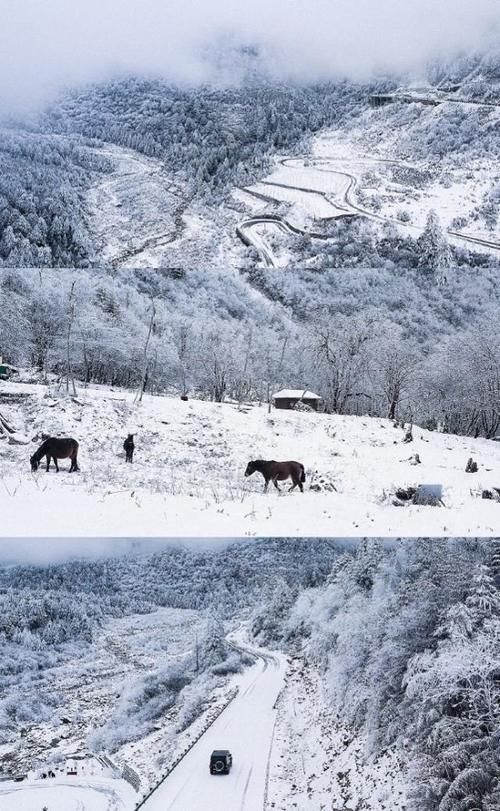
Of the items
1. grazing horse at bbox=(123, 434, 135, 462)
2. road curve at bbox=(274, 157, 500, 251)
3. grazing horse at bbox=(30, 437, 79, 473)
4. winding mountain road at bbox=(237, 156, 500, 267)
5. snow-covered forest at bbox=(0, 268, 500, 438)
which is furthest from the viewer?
road curve at bbox=(274, 157, 500, 251)

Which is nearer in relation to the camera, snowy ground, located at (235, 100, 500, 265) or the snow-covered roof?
the snow-covered roof

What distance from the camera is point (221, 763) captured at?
449 centimetres

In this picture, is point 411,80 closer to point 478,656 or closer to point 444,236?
point 444,236

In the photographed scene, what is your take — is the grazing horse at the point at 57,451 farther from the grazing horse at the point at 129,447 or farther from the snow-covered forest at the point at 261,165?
the snow-covered forest at the point at 261,165

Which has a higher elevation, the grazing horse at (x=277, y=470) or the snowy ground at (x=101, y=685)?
the grazing horse at (x=277, y=470)

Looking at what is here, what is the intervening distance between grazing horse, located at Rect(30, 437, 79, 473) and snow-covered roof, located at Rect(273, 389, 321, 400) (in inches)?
56.1

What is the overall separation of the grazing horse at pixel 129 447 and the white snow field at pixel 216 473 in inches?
1.8

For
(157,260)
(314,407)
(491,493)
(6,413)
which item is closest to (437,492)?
(491,493)

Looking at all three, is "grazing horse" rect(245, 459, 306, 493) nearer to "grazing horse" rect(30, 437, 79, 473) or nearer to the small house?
the small house

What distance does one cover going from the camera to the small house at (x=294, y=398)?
4480 millimetres

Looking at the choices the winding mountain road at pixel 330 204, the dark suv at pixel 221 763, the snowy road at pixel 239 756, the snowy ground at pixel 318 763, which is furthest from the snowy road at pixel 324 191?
the dark suv at pixel 221 763

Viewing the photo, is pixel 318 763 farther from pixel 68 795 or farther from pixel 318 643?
pixel 68 795

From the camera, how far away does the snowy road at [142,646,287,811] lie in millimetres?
4348

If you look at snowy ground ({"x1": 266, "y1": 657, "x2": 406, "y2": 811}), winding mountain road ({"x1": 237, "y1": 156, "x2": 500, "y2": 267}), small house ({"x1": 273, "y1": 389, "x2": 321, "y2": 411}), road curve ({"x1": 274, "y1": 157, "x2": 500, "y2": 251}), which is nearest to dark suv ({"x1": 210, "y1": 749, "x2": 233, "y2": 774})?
snowy ground ({"x1": 266, "y1": 657, "x2": 406, "y2": 811})
